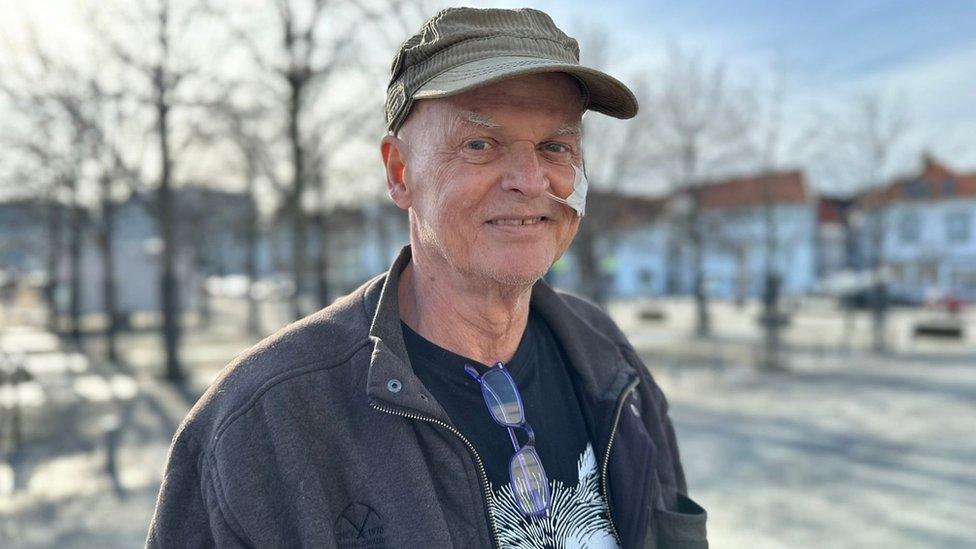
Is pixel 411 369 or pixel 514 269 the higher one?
pixel 514 269

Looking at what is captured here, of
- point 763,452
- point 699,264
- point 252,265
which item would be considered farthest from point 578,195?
point 252,265

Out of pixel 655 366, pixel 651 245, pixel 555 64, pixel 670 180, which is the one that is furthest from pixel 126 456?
pixel 651 245

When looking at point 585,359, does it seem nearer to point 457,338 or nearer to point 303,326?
point 457,338

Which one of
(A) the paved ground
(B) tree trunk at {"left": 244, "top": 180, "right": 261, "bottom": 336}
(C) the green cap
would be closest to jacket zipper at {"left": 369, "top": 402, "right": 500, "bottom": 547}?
(C) the green cap

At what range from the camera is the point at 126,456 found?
8.52m

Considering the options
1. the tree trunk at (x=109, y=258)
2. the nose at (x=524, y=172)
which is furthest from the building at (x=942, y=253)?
the nose at (x=524, y=172)

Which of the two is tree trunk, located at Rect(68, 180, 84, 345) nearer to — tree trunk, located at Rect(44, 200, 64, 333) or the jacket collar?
tree trunk, located at Rect(44, 200, 64, 333)

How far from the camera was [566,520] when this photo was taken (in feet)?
5.50

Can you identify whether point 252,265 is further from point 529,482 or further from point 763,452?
point 529,482

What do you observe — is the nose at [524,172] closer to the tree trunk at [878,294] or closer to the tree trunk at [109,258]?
the tree trunk at [109,258]

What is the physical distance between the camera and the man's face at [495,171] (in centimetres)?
155

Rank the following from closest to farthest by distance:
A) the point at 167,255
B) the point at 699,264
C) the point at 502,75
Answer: the point at 502,75, the point at 167,255, the point at 699,264

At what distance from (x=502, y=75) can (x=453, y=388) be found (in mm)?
711

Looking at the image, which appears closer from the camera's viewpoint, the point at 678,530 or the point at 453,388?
the point at 453,388
